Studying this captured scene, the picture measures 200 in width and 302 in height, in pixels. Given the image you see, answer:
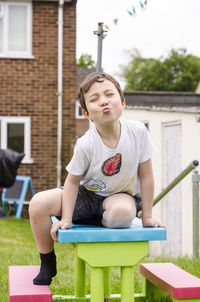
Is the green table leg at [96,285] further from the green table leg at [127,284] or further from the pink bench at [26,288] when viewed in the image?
the pink bench at [26,288]

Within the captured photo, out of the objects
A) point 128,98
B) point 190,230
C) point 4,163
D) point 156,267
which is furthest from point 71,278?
point 128,98

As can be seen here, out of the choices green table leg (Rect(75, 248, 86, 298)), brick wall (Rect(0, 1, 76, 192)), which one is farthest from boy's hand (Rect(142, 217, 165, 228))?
brick wall (Rect(0, 1, 76, 192))

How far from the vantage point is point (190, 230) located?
29.0 feet

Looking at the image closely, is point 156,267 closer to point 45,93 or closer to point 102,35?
point 102,35

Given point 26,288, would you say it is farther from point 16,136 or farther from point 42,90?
point 16,136

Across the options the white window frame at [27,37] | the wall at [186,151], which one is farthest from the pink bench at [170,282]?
the white window frame at [27,37]

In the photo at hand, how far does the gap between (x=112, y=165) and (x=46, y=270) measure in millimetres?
693

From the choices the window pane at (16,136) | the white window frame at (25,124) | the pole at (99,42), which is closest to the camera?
the pole at (99,42)

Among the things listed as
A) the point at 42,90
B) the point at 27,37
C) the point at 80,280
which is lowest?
the point at 80,280

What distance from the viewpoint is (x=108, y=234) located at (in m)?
2.71

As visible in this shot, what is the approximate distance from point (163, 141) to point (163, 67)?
45673 mm

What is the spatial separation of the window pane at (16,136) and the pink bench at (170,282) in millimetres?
10405

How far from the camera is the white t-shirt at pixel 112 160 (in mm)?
2900

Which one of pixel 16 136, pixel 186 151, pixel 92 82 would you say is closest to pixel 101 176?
pixel 92 82
